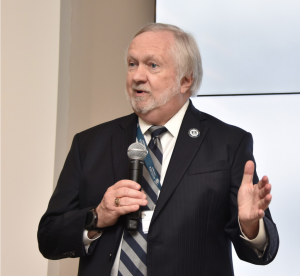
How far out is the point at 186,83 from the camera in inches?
81.4

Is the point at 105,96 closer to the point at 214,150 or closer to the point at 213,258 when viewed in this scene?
the point at 214,150

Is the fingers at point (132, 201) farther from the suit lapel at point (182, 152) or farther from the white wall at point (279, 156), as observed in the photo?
the white wall at point (279, 156)

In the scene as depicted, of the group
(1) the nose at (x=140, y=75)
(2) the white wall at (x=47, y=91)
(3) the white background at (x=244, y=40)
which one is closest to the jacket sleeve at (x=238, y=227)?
(1) the nose at (x=140, y=75)

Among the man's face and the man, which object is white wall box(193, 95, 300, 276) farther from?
the man's face

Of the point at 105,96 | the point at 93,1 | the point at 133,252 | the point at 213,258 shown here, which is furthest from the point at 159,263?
the point at 93,1

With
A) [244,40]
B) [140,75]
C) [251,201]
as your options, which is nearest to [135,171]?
[251,201]

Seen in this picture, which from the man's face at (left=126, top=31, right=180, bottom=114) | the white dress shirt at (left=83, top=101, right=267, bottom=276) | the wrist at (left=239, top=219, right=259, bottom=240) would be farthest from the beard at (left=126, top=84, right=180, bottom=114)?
the wrist at (left=239, top=219, right=259, bottom=240)

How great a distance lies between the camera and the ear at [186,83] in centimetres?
204

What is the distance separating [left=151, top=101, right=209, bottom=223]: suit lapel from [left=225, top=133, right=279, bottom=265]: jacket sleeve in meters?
0.19

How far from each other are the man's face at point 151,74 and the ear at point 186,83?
76mm

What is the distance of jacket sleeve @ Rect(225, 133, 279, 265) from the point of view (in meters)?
1.56

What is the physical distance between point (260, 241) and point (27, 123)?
6.16ft

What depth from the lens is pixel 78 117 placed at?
314cm

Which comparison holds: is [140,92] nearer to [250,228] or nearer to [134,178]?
[134,178]
